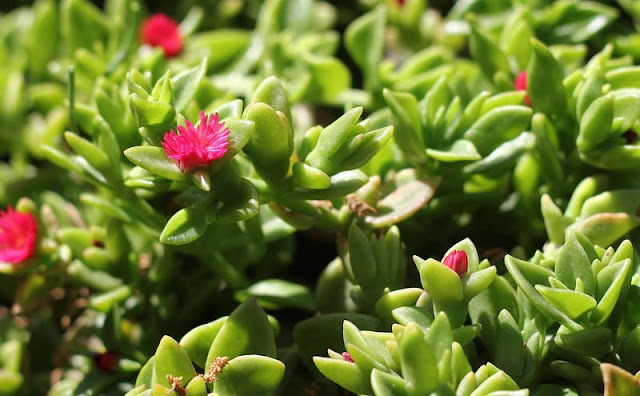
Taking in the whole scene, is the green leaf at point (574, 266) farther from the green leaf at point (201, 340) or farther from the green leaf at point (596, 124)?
the green leaf at point (201, 340)

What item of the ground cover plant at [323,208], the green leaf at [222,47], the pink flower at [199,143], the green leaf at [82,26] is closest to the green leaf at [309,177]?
the ground cover plant at [323,208]

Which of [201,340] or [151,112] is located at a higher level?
[151,112]

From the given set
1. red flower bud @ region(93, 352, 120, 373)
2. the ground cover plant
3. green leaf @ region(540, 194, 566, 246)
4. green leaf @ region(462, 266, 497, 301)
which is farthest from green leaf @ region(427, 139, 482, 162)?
red flower bud @ region(93, 352, 120, 373)

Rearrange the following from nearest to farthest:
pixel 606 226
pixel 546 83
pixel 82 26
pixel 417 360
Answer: pixel 417 360, pixel 606 226, pixel 546 83, pixel 82 26

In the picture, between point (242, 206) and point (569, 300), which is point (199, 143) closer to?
point (242, 206)

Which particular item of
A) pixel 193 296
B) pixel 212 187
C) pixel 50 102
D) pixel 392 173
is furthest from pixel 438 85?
pixel 50 102

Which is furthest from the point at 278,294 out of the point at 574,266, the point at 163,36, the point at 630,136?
the point at 163,36

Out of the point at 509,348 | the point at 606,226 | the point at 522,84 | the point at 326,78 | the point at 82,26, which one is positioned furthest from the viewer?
the point at 82,26
